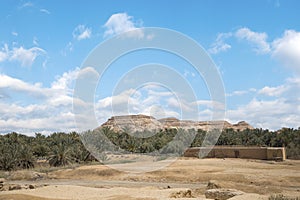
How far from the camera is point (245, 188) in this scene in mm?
22156

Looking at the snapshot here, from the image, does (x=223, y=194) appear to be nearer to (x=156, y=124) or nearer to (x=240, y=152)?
(x=240, y=152)

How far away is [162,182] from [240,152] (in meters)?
16.8

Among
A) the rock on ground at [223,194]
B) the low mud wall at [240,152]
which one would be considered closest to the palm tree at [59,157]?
the low mud wall at [240,152]

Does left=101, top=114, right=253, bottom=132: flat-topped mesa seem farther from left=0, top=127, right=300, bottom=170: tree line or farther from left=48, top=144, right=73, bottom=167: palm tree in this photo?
left=48, top=144, right=73, bottom=167: palm tree

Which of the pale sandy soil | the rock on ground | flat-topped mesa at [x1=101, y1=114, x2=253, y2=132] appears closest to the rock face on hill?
flat-topped mesa at [x1=101, y1=114, x2=253, y2=132]

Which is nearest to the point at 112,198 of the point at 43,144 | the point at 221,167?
the point at 221,167

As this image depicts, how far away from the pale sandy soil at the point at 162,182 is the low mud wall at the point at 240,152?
6.06 metres

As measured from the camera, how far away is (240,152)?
42.5 metres

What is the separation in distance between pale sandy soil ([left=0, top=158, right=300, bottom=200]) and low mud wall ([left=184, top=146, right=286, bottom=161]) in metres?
6.06

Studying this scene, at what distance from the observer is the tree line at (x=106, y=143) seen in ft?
141

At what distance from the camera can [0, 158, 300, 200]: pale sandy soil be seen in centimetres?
1828

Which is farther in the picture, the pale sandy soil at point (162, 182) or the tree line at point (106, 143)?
the tree line at point (106, 143)

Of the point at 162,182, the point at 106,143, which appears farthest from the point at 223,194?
the point at 106,143

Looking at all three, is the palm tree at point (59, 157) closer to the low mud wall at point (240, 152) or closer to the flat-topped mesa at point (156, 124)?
the low mud wall at point (240, 152)
